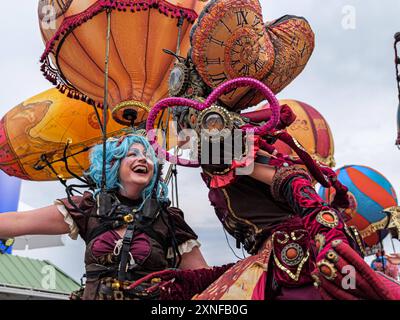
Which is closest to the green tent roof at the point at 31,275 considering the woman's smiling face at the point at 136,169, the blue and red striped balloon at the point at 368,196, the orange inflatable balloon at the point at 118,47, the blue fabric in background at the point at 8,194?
the blue fabric in background at the point at 8,194

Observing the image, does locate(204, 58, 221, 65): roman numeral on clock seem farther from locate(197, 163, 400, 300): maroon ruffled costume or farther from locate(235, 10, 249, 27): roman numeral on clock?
locate(197, 163, 400, 300): maroon ruffled costume

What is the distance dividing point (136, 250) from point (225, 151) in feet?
2.80

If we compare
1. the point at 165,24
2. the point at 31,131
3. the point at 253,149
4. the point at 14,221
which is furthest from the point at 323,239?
the point at 31,131

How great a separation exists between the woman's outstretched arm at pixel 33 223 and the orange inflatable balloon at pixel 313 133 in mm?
5115

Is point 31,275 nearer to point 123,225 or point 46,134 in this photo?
point 46,134

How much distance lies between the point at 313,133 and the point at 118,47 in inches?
125

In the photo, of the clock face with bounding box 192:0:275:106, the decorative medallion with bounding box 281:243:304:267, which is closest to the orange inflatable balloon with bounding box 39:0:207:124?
the clock face with bounding box 192:0:275:106

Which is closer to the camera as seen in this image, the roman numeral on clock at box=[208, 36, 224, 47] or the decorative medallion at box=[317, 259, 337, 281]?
the decorative medallion at box=[317, 259, 337, 281]

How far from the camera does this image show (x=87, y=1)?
251 inches

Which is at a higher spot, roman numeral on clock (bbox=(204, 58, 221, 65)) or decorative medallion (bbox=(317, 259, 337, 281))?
roman numeral on clock (bbox=(204, 58, 221, 65))

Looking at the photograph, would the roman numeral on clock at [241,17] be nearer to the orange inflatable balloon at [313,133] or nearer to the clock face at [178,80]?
the clock face at [178,80]

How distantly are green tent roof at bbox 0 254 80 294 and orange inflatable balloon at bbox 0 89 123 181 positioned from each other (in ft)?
9.71

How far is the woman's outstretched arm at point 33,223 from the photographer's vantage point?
3434mm

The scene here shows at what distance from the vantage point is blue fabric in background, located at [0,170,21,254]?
39.0ft
